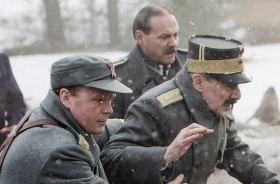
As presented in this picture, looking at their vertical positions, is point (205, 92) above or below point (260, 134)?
above

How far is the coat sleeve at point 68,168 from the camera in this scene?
2.69 meters

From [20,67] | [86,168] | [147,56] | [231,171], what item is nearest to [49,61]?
[20,67]

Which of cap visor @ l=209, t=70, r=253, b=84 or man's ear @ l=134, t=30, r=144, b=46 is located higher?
cap visor @ l=209, t=70, r=253, b=84

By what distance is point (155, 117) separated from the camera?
359 centimetres

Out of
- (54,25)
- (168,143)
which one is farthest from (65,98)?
(54,25)

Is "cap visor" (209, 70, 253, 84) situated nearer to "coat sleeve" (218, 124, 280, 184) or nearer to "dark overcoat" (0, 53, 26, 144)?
"coat sleeve" (218, 124, 280, 184)

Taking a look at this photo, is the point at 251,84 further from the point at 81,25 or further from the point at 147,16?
the point at 147,16

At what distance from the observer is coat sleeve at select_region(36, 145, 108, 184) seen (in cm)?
269

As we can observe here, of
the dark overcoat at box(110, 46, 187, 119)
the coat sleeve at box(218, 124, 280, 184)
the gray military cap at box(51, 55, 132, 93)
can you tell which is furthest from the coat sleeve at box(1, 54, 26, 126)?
the gray military cap at box(51, 55, 132, 93)

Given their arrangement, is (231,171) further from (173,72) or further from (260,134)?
(260,134)

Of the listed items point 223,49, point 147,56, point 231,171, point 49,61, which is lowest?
point 49,61

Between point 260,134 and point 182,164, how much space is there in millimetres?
4482

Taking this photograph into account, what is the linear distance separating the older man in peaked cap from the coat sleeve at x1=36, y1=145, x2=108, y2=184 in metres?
0.64

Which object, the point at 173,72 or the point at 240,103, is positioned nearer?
the point at 173,72
